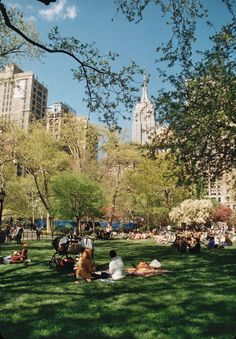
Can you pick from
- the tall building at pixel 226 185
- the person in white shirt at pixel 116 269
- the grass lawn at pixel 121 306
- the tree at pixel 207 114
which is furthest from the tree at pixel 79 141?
the grass lawn at pixel 121 306

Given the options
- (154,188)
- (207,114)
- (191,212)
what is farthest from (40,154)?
(207,114)

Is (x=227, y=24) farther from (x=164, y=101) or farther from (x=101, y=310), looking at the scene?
(x=101, y=310)

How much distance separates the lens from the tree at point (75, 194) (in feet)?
132

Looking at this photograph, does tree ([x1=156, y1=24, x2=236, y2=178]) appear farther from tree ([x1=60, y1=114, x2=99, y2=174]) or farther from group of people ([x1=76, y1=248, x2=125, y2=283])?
tree ([x1=60, y1=114, x2=99, y2=174])

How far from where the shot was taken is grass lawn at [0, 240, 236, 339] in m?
7.16

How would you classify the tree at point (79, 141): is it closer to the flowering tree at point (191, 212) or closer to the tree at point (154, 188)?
the tree at point (154, 188)

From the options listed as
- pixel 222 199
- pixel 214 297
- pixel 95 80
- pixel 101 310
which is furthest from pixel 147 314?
pixel 222 199

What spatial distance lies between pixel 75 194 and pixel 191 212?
17809 millimetres

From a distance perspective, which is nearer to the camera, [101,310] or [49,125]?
[101,310]

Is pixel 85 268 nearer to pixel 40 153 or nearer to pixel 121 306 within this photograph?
pixel 121 306

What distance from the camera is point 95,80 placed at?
1502 centimetres

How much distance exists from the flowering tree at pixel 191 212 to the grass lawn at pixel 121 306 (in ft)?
117

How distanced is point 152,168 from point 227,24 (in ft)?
115

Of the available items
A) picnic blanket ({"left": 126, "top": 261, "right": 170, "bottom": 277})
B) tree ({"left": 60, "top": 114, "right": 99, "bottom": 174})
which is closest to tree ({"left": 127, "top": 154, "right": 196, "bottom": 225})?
tree ({"left": 60, "top": 114, "right": 99, "bottom": 174})
